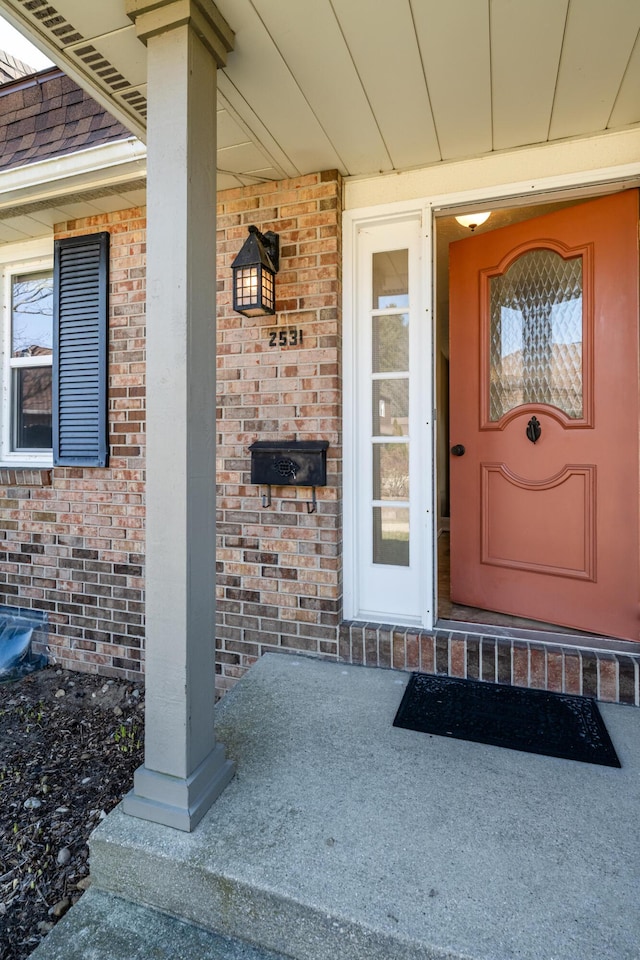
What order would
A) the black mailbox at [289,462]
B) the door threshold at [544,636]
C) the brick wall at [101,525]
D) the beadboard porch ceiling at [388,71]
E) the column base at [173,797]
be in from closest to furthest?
the column base at [173,797] → the beadboard porch ceiling at [388,71] → the door threshold at [544,636] → the black mailbox at [289,462] → the brick wall at [101,525]

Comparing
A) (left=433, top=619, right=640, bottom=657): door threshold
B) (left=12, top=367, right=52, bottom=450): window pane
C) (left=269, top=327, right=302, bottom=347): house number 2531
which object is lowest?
(left=433, top=619, right=640, bottom=657): door threshold

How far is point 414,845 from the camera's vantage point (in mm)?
1354

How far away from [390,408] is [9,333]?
9.05 ft

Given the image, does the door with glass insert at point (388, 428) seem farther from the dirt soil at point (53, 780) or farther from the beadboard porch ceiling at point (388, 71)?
the dirt soil at point (53, 780)

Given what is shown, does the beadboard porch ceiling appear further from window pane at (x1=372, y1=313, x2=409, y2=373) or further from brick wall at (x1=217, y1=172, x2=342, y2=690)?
window pane at (x1=372, y1=313, x2=409, y2=373)

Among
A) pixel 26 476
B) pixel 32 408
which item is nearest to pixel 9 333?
pixel 32 408

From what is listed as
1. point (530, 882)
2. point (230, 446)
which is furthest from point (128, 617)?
point (530, 882)

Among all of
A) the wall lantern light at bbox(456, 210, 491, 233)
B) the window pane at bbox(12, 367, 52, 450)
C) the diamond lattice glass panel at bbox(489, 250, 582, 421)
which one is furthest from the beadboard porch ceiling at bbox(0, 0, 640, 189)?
the window pane at bbox(12, 367, 52, 450)

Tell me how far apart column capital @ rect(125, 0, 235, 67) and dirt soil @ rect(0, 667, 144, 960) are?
2.71 m

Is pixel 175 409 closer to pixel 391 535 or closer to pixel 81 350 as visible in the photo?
pixel 391 535

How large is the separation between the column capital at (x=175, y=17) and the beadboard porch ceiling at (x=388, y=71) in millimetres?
44

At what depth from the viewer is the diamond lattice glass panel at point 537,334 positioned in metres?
2.46

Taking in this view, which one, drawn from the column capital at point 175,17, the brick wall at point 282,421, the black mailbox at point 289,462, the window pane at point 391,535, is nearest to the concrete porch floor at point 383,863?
the brick wall at point 282,421

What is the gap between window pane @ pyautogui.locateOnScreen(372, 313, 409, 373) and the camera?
8.21ft
